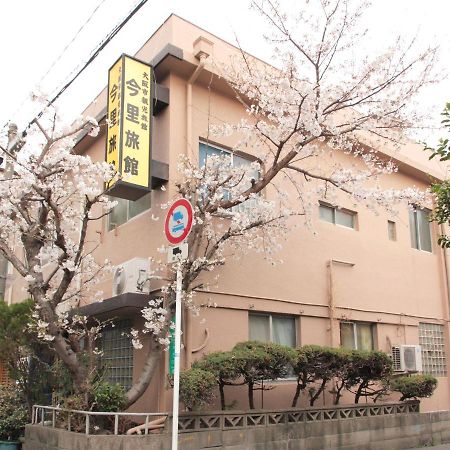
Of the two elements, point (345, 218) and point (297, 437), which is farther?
point (345, 218)

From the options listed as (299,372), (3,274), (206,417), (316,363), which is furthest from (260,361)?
(3,274)

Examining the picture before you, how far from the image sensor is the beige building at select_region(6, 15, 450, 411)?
1050cm

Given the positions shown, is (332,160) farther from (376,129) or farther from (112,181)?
(112,181)

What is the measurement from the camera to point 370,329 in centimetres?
1391

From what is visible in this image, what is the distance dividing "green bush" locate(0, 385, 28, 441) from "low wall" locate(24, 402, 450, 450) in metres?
1.33

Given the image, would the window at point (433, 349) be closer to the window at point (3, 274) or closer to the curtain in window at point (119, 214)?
the curtain in window at point (119, 214)

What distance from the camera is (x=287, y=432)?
946 centimetres

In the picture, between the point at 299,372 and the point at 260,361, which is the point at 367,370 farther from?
the point at 260,361

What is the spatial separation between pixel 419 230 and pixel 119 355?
408 inches

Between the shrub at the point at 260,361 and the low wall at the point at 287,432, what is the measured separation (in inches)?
24.5

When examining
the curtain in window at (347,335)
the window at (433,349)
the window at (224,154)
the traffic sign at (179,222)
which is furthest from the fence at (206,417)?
the window at (433,349)

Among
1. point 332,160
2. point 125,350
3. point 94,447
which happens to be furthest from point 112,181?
point 332,160

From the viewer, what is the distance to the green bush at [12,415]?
10969mm

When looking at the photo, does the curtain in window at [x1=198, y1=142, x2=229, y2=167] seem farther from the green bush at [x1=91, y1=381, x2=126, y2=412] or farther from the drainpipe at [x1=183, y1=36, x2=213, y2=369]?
the green bush at [x1=91, y1=381, x2=126, y2=412]
